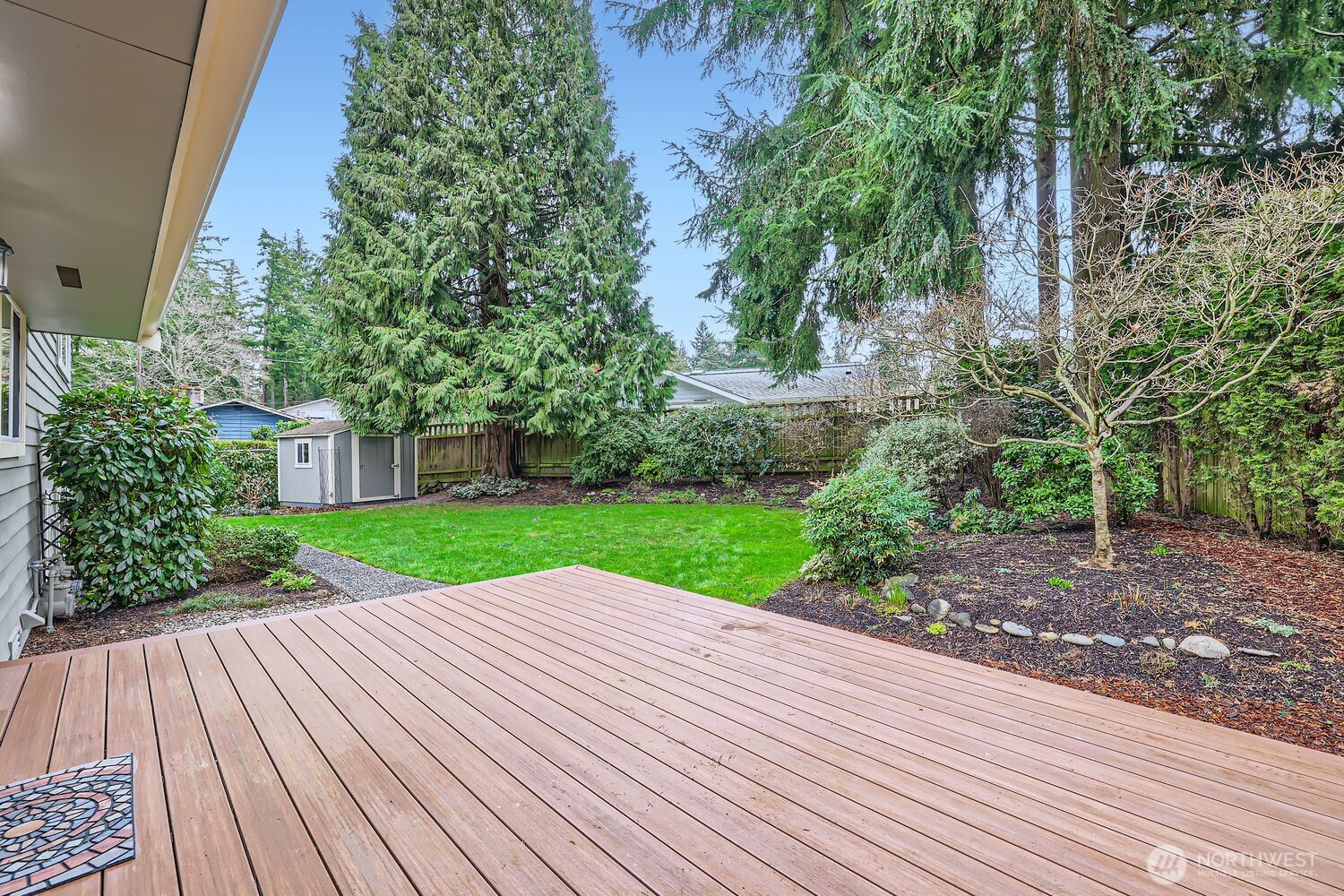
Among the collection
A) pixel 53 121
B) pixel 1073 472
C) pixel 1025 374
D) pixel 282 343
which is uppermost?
pixel 282 343

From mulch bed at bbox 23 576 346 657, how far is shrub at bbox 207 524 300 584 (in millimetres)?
165

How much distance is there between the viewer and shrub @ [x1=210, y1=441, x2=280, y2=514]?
10.3 meters

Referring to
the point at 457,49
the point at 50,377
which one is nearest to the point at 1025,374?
the point at 50,377

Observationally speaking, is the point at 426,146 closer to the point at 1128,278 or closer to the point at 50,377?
the point at 50,377

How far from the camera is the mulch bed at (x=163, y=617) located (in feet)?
11.3

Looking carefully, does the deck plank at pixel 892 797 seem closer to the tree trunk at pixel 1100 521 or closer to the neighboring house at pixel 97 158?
the neighboring house at pixel 97 158

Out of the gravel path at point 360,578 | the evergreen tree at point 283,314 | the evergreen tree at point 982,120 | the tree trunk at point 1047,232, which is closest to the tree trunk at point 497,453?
the gravel path at point 360,578

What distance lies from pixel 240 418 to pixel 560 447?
35.3ft

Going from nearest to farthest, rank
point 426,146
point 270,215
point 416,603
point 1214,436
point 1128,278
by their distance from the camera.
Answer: point 416,603
point 1128,278
point 1214,436
point 426,146
point 270,215

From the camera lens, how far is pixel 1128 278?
381 centimetres

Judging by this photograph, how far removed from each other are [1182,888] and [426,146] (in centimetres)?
A: 1247

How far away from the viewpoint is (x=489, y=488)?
11.3 meters

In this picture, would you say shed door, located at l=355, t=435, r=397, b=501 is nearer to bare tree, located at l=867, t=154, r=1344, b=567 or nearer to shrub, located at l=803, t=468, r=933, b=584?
shrub, located at l=803, t=468, r=933, b=584

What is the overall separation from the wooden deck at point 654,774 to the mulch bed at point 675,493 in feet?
20.1
